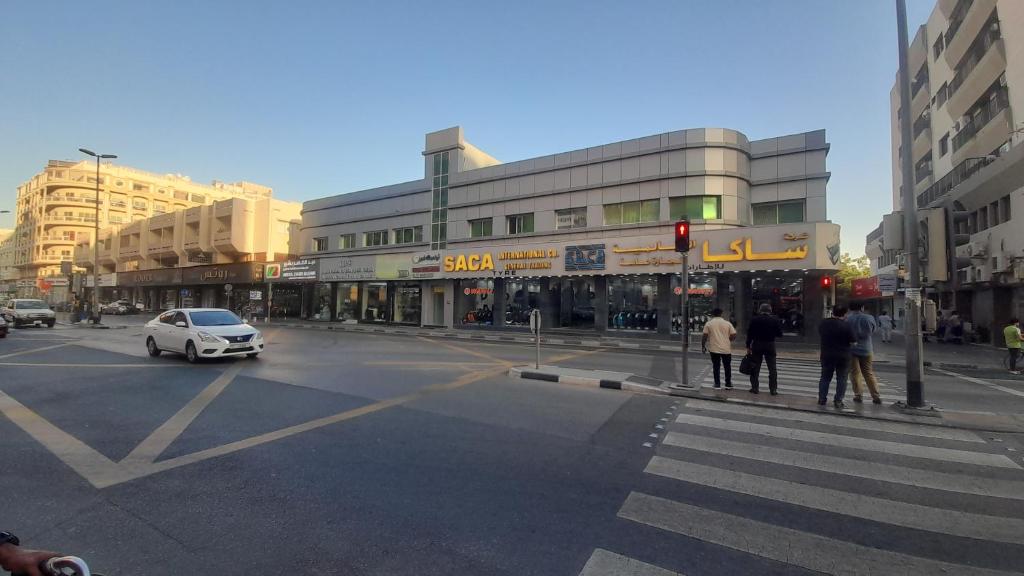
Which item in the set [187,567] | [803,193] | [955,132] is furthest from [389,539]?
[955,132]

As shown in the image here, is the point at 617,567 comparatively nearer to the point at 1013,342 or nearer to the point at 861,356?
the point at 861,356

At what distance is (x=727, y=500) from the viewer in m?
4.15

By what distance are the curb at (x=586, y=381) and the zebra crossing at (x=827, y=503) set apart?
2.76 metres

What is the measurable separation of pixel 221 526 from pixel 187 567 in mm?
584

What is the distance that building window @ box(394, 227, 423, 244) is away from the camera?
32.8m

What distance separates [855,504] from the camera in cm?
411

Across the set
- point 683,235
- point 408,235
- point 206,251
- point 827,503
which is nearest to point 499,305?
point 408,235

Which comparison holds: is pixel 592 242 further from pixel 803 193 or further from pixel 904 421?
pixel 904 421

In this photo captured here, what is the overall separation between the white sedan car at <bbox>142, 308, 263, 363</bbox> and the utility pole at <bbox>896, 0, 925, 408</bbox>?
48.9 ft

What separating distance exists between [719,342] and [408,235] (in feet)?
88.7

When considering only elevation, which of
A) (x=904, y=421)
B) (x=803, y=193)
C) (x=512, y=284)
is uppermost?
(x=803, y=193)

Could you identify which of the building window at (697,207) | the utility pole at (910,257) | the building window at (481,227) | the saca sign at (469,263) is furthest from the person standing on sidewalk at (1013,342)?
the building window at (481,227)

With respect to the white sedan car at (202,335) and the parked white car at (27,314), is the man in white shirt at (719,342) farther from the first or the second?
the parked white car at (27,314)

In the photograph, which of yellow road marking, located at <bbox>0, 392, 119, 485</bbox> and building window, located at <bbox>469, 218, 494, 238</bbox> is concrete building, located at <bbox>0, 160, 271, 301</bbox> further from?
yellow road marking, located at <bbox>0, 392, 119, 485</bbox>
